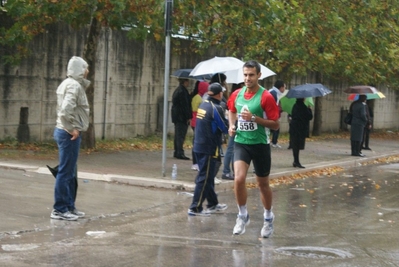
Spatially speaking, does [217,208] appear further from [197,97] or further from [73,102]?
[197,97]

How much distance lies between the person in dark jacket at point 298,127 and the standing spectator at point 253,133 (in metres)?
9.04

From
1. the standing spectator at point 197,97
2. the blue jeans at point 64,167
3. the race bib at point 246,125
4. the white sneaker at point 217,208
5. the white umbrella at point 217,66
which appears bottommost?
the white sneaker at point 217,208

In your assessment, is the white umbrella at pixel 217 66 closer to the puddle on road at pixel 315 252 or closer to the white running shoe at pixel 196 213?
the white running shoe at pixel 196 213

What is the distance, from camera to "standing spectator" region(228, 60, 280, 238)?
9898 mm

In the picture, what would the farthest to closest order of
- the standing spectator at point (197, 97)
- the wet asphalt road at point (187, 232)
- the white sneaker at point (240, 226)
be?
the standing spectator at point (197, 97) → the white sneaker at point (240, 226) → the wet asphalt road at point (187, 232)

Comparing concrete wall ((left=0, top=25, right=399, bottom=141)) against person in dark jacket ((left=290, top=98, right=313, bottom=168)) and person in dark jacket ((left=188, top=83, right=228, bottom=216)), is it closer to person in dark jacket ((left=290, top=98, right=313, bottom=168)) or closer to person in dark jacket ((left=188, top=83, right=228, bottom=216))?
person in dark jacket ((left=290, top=98, right=313, bottom=168))

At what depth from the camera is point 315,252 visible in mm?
9086

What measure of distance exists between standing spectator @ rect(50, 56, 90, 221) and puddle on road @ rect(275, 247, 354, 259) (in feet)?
9.58

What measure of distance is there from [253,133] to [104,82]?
12206mm

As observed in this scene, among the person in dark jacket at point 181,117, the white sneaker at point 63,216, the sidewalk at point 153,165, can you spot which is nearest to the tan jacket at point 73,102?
the white sneaker at point 63,216

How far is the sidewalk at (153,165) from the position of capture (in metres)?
14.5

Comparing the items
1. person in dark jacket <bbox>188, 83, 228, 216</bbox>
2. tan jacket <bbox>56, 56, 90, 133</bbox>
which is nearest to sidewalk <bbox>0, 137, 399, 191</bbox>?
person in dark jacket <bbox>188, 83, 228, 216</bbox>

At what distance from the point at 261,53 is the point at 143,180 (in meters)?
13.3

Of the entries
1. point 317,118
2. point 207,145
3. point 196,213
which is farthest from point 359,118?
point 196,213
